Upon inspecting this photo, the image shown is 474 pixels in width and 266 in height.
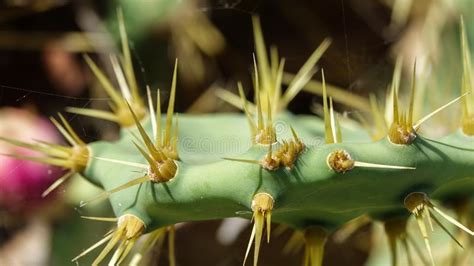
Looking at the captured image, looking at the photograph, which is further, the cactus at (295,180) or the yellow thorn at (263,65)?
the yellow thorn at (263,65)

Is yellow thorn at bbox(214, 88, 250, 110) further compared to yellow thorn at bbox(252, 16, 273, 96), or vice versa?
yellow thorn at bbox(214, 88, 250, 110)

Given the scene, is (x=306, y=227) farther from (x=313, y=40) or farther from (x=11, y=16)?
(x=11, y=16)

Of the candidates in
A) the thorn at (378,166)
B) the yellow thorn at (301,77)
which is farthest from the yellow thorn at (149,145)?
the yellow thorn at (301,77)

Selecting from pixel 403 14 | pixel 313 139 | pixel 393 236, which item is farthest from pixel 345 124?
pixel 403 14

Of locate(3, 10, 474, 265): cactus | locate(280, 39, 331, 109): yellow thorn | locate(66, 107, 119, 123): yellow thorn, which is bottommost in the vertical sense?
locate(3, 10, 474, 265): cactus

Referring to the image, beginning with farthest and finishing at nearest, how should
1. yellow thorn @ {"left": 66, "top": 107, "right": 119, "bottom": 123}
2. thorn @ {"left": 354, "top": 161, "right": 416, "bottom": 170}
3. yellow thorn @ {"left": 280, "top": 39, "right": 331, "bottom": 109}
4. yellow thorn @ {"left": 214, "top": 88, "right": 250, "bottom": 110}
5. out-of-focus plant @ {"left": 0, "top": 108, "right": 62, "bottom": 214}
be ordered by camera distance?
yellow thorn @ {"left": 214, "top": 88, "right": 250, "bottom": 110}, out-of-focus plant @ {"left": 0, "top": 108, "right": 62, "bottom": 214}, yellow thorn @ {"left": 280, "top": 39, "right": 331, "bottom": 109}, yellow thorn @ {"left": 66, "top": 107, "right": 119, "bottom": 123}, thorn @ {"left": 354, "top": 161, "right": 416, "bottom": 170}

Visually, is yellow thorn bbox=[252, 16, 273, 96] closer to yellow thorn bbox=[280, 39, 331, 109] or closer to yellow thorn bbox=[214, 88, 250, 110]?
yellow thorn bbox=[280, 39, 331, 109]

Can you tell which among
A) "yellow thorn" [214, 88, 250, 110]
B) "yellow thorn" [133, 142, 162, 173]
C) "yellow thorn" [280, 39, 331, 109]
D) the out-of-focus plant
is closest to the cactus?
"yellow thorn" [133, 142, 162, 173]

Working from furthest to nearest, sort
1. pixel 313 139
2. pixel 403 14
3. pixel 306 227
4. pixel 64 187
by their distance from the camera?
1. pixel 403 14
2. pixel 64 187
3. pixel 313 139
4. pixel 306 227

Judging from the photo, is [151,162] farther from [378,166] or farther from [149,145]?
[378,166]

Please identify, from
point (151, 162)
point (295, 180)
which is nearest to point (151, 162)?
point (151, 162)

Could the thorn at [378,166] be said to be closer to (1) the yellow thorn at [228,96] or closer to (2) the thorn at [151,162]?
(2) the thorn at [151,162]
